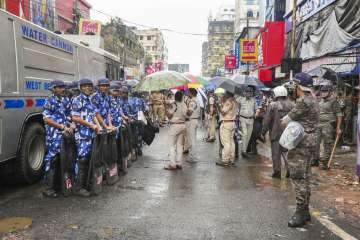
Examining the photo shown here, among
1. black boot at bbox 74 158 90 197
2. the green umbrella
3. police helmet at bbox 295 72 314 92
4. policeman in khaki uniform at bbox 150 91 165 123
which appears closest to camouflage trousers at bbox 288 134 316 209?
police helmet at bbox 295 72 314 92

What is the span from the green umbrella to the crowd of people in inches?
12.5

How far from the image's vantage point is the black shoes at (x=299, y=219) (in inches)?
192

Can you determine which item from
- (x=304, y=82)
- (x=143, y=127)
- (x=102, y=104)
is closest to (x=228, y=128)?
(x=143, y=127)

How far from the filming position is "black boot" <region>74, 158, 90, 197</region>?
6188 mm

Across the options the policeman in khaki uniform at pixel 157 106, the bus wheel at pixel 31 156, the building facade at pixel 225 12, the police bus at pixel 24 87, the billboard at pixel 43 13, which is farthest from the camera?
the building facade at pixel 225 12

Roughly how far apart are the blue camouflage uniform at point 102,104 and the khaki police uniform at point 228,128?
302cm

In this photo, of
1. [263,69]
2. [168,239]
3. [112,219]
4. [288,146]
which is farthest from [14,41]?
[263,69]

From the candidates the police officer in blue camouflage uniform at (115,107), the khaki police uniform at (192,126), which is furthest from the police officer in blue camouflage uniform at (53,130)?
the khaki police uniform at (192,126)

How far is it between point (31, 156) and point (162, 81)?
311 cm

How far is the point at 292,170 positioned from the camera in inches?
200

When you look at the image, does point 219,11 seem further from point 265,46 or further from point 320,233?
point 320,233

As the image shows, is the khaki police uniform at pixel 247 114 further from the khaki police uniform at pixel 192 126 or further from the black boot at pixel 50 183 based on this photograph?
the black boot at pixel 50 183

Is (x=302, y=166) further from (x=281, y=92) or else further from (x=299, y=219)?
(x=281, y=92)

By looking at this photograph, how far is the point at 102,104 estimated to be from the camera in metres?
6.95
